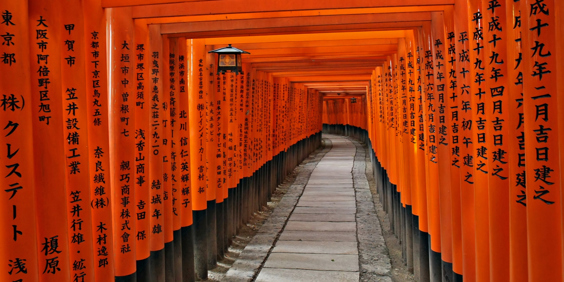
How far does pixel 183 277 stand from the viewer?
18.2ft

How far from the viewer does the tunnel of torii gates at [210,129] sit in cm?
224

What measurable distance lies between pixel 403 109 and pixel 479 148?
137 inches

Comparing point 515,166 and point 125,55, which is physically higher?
point 125,55

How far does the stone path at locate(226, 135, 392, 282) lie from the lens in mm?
Result: 6082

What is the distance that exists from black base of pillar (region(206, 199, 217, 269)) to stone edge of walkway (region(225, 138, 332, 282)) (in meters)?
0.31

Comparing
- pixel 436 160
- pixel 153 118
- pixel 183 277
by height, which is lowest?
pixel 183 277

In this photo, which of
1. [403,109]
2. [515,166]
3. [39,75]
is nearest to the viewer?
[515,166]

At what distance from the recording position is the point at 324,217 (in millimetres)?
9148

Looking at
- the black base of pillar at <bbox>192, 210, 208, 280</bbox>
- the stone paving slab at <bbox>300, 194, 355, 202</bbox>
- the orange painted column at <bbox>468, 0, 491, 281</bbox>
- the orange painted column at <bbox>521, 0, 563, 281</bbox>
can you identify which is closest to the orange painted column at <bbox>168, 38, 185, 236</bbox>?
the black base of pillar at <bbox>192, 210, 208, 280</bbox>

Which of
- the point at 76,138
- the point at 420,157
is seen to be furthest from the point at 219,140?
the point at 76,138

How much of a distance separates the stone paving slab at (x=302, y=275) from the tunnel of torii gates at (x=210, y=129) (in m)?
0.83

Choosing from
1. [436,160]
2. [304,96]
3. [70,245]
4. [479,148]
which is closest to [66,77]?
[70,245]

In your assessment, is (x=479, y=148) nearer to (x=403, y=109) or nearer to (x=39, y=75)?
(x=39, y=75)

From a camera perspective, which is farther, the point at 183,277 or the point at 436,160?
the point at 183,277
